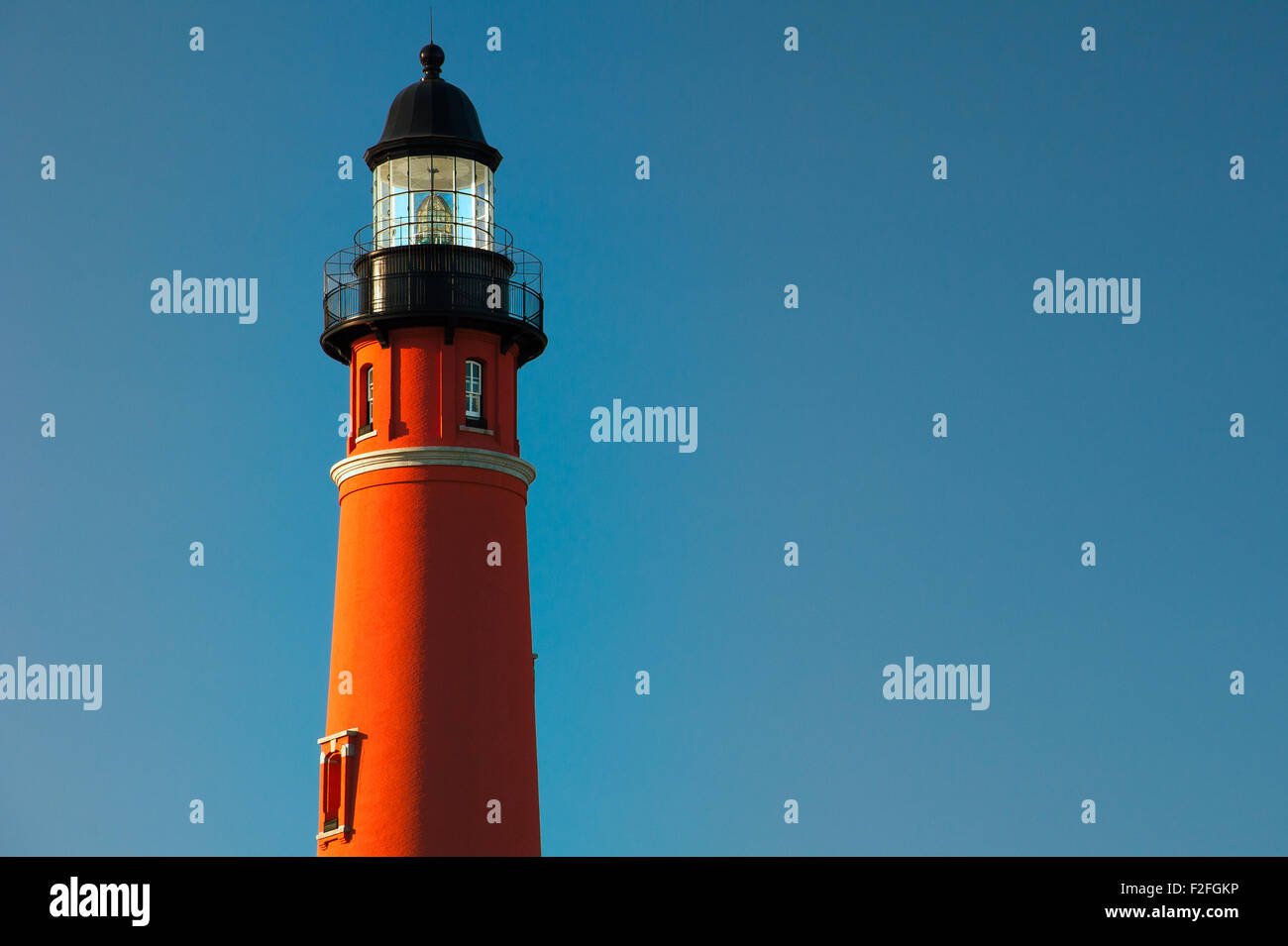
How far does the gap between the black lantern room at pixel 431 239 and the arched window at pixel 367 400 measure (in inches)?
37.3

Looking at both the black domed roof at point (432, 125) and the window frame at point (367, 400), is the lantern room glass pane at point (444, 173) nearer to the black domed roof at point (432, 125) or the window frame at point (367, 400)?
the black domed roof at point (432, 125)

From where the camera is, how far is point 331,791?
53.9 metres

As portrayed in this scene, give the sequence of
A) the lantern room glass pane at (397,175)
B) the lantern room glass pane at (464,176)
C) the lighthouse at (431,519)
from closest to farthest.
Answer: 1. the lighthouse at (431,519)
2. the lantern room glass pane at (397,175)
3. the lantern room glass pane at (464,176)

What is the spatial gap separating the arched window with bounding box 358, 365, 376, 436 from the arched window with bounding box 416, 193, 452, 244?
3496 mm

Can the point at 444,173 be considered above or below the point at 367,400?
above

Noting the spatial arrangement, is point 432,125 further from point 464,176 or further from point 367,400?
point 367,400

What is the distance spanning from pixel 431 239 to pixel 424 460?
586cm

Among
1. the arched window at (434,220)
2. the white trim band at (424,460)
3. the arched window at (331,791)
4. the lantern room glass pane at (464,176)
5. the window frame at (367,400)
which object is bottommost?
the arched window at (331,791)

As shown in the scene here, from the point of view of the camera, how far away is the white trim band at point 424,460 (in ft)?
181

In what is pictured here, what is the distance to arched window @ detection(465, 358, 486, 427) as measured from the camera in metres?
56.3

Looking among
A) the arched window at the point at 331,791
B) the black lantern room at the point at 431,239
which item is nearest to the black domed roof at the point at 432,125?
the black lantern room at the point at 431,239

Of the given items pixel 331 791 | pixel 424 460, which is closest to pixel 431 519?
pixel 424 460
